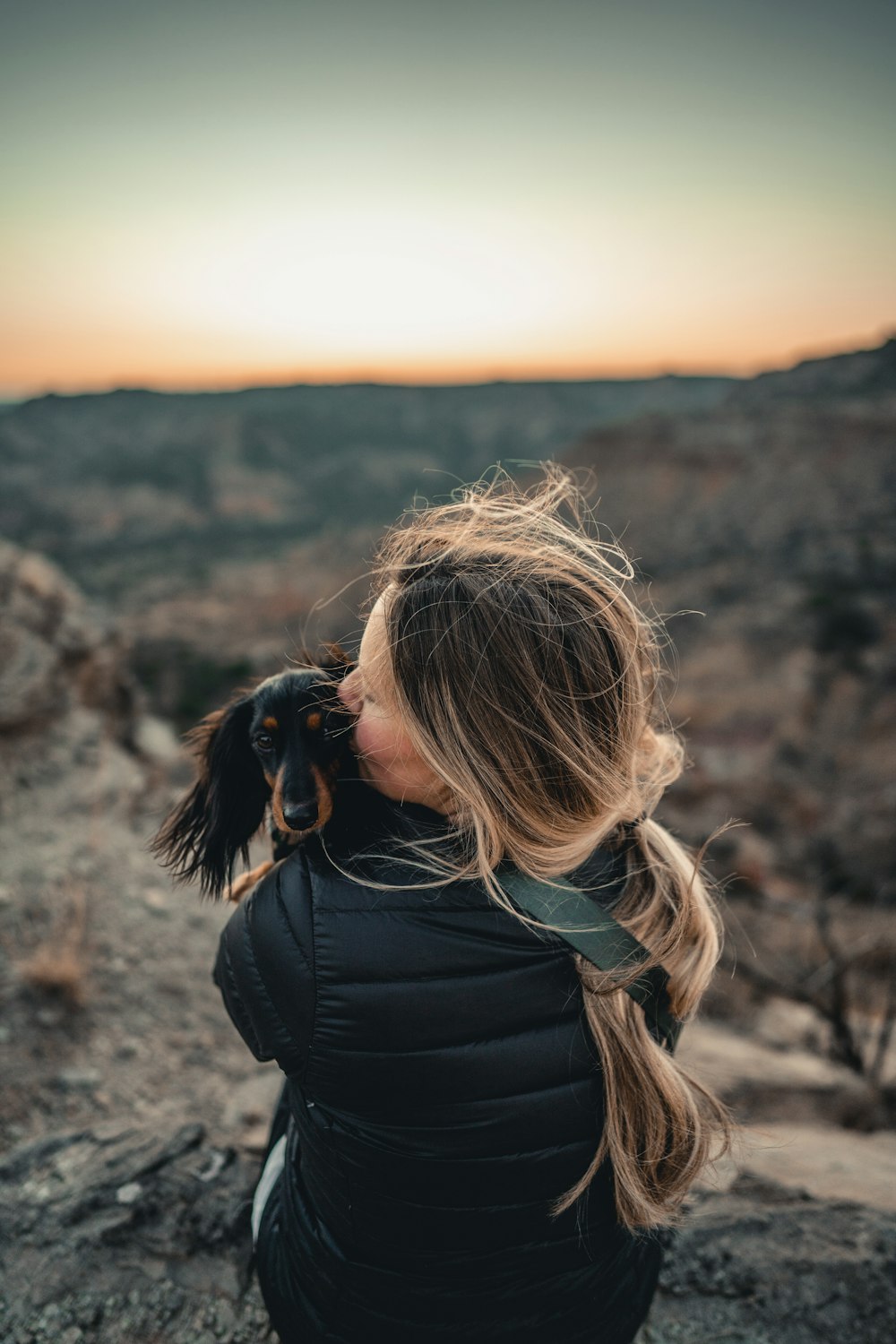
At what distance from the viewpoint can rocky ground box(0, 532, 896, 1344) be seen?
188 centimetres

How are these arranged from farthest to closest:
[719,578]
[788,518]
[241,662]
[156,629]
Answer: [788,518] < [156,629] < [719,578] < [241,662]

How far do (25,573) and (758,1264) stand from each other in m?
7.61

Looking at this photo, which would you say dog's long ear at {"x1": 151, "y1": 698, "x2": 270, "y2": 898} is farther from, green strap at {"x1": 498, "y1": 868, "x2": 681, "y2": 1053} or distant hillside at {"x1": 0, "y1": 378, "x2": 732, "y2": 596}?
distant hillside at {"x1": 0, "y1": 378, "x2": 732, "y2": 596}

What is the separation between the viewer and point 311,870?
113 cm

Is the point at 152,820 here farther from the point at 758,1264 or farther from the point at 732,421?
the point at 732,421

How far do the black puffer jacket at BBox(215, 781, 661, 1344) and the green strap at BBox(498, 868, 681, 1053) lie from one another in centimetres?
4

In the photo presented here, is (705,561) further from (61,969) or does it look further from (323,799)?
(323,799)

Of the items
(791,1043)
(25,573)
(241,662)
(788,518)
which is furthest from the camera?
(788,518)

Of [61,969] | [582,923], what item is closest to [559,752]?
[582,923]

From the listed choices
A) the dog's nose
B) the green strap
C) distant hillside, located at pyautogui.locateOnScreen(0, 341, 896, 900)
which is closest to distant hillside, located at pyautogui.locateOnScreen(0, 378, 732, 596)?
distant hillside, located at pyautogui.locateOnScreen(0, 341, 896, 900)

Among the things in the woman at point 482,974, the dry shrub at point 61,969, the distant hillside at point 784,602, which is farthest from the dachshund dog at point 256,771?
the dry shrub at point 61,969

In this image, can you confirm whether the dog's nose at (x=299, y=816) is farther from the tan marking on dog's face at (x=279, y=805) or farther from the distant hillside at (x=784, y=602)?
the distant hillside at (x=784, y=602)

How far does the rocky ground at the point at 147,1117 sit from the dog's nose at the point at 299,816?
46.2 inches

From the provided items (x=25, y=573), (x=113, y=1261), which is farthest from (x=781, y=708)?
(x=113, y=1261)
